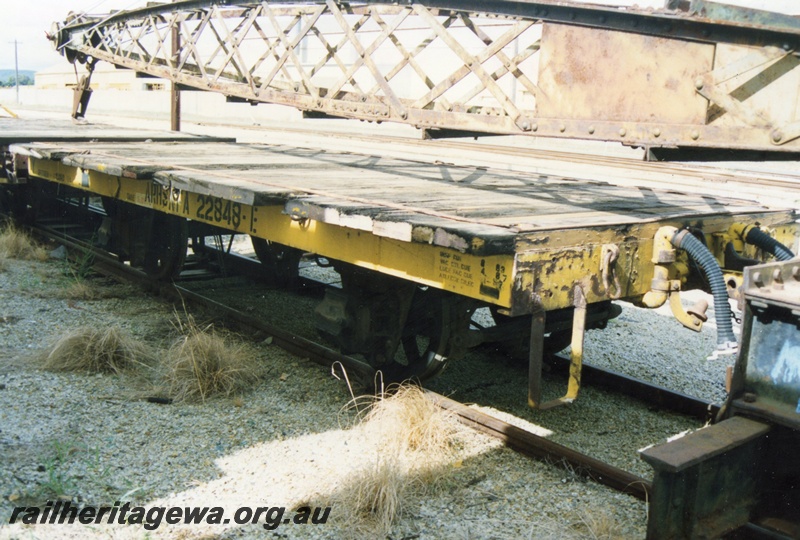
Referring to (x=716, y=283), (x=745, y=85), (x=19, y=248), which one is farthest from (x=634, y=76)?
(x=19, y=248)

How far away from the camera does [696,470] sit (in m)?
3.15

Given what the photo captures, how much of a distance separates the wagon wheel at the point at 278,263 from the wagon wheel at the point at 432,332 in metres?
3.16

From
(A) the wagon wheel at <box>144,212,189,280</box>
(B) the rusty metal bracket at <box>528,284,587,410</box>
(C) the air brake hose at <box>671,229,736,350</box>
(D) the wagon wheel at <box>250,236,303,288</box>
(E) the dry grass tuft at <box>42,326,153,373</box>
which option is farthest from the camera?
(D) the wagon wheel at <box>250,236,303,288</box>

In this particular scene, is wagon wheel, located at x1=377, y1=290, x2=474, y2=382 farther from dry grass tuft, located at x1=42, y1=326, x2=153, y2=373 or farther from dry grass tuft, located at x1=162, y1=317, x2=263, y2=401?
dry grass tuft, located at x1=42, y1=326, x2=153, y2=373

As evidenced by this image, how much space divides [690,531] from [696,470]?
0.86ft

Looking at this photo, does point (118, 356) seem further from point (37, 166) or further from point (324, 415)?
point (37, 166)

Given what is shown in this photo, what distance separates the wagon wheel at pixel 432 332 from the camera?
5008 mm

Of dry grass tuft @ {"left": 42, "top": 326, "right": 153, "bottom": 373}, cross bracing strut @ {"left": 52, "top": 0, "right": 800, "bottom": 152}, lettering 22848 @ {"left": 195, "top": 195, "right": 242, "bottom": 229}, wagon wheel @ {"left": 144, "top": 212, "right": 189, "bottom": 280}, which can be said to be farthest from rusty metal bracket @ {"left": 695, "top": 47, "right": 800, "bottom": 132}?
wagon wheel @ {"left": 144, "top": 212, "right": 189, "bottom": 280}

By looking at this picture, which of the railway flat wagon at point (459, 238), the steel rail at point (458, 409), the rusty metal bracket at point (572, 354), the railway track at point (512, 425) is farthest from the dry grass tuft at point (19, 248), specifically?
the rusty metal bracket at point (572, 354)

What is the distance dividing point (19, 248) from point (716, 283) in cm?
865

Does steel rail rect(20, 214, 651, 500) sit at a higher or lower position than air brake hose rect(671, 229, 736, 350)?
lower

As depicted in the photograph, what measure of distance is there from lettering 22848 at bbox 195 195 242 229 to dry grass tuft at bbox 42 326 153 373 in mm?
1150

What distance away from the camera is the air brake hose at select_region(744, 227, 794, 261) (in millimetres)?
4664

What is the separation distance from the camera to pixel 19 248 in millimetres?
9875
